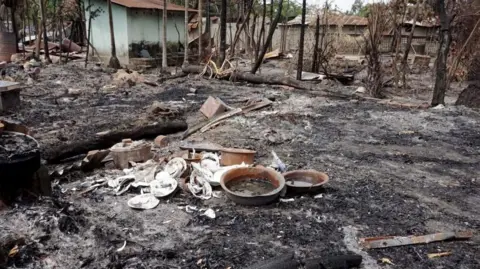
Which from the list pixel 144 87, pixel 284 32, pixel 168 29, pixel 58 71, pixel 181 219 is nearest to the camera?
pixel 181 219

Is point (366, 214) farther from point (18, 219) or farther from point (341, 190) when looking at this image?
point (18, 219)

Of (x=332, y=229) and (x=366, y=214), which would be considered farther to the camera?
(x=366, y=214)

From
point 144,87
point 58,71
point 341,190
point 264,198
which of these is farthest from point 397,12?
point 58,71

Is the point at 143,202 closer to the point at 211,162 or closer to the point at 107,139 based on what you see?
the point at 211,162

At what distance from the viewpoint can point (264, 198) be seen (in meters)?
3.80

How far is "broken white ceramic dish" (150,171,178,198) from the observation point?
4031 mm

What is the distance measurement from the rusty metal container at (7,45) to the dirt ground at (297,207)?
31.4ft

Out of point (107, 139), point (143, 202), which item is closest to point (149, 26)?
point (107, 139)

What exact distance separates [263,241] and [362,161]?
2.55m

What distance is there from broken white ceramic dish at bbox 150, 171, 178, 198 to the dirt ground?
0.13 metres

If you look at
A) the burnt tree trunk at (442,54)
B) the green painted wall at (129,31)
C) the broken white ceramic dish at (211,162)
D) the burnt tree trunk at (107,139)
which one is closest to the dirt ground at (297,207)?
the burnt tree trunk at (107,139)

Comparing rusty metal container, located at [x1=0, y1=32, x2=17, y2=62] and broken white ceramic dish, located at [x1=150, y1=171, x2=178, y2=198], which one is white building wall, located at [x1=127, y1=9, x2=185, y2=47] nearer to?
rusty metal container, located at [x1=0, y1=32, x2=17, y2=62]

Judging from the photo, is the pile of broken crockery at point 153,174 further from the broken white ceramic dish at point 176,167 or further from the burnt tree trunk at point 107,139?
the burnt tree trunk at point 107,139

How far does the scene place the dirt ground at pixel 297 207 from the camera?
3.03 metres
